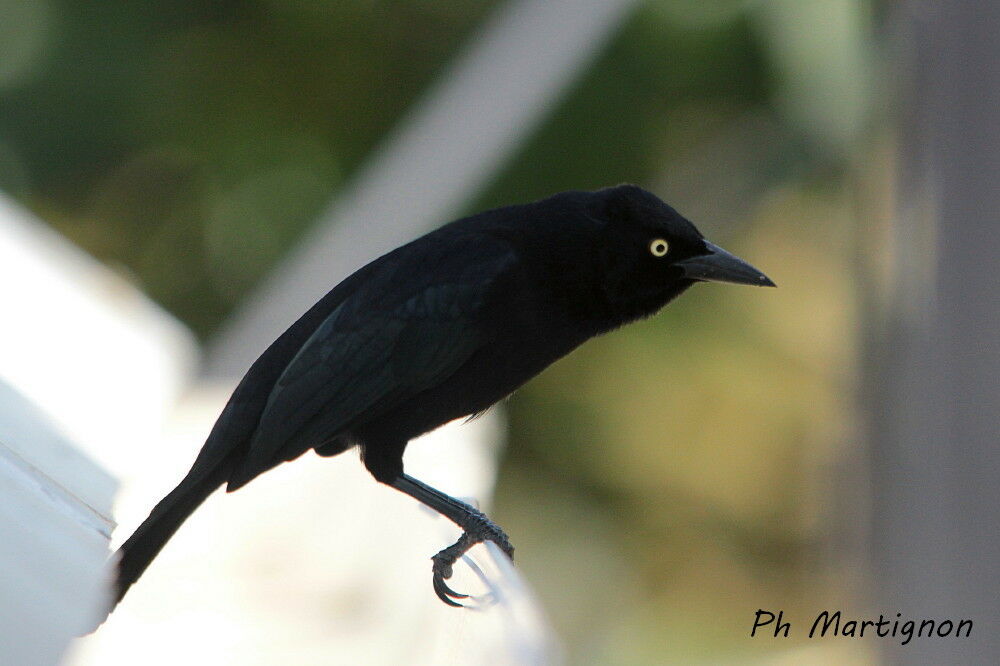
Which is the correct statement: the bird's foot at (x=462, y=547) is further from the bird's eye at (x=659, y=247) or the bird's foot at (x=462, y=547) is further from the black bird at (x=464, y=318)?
the bird's eye at (x=659, y=247)

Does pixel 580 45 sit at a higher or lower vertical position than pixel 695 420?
higher

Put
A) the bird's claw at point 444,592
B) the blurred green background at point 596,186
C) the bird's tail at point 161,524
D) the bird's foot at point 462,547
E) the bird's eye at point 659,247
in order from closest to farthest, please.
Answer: the bird's tail at point 161,524 → the bird's claw at point 444,592 → the bird's foot at point 462,547 → the bird's eye at point 659,247 → the blurred green background at point 596,186

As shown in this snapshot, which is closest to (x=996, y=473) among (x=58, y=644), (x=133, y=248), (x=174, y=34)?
(x=58, y=644)

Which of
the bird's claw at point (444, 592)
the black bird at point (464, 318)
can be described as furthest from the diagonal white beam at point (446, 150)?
the bird's claw at point (444, 592)

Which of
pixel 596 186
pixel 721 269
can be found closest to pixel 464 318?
pixel 721 269

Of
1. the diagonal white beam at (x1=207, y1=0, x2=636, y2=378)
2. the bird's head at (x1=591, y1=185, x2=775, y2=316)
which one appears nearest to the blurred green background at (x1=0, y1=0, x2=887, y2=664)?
the diagonal white beam at (x1=207, y1=0, x2=636, y2=378)

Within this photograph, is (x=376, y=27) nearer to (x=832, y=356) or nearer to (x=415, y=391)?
(x=832, y=356)

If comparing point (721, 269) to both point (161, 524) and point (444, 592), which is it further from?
point (161, 524)
